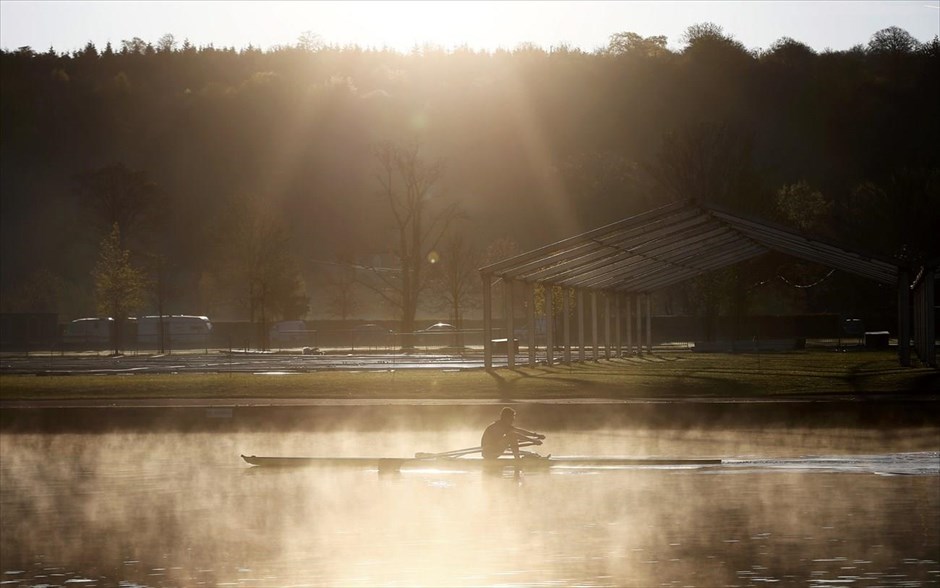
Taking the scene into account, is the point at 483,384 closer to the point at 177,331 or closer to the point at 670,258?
the point at 670,258

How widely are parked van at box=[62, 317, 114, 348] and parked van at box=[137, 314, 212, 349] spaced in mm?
2389

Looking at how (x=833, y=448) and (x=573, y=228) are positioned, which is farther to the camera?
(x=573, y=228)

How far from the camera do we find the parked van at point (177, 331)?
307ft

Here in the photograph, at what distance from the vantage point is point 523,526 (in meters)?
18.3

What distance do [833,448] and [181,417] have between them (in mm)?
15373

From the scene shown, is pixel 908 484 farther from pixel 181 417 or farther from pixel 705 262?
pixel 705 262

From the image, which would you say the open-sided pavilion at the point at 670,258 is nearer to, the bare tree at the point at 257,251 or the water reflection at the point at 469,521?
the water reflection at the point at 469,521

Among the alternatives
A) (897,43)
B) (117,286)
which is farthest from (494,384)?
(897,43)

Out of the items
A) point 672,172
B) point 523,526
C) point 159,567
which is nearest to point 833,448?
point 523,526

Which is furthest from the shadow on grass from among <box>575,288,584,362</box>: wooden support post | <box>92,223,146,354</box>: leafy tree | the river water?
<box>92,223,146,354</box>: leafy tree

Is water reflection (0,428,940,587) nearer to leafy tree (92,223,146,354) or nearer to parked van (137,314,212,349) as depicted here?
leafy tree (92,223,146,354)

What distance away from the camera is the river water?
15312mm

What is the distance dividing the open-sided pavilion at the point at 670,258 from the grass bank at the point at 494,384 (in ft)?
8.34

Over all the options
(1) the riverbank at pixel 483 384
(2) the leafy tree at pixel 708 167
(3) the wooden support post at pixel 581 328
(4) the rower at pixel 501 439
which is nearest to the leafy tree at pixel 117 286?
(2) the leafy tree at pixel 708 167
